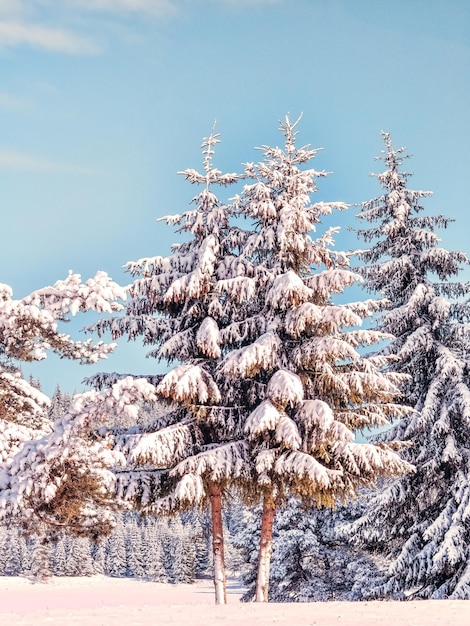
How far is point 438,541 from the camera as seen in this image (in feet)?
56.6

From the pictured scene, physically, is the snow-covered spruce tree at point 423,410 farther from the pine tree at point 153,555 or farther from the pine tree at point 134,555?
the pine tree at point 134,555

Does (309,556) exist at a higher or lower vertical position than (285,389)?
lower

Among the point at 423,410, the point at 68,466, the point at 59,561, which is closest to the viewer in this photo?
the point at 68,466

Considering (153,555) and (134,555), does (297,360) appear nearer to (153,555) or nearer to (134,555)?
(153,555)

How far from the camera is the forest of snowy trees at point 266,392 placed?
11086mm

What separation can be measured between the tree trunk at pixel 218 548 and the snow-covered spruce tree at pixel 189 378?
0.08 ft

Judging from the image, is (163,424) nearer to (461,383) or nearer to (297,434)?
(297,434)

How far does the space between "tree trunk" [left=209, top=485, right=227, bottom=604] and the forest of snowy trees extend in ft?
0.15

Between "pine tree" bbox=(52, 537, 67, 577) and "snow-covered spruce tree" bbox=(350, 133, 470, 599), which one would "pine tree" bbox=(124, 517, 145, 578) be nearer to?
"pine tree" bbox=(52, 537, 67, 577)

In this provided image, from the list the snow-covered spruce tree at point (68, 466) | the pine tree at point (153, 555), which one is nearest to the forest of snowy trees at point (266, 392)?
the snow-covered spruce tree at point (68, 466)

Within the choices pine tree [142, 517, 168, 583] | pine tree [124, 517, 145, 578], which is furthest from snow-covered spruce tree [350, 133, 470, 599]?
pine tree [124, 517, 145, 578]

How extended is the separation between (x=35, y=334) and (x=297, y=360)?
21.5 ft

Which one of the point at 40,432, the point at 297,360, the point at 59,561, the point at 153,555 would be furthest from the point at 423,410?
the point at 59,561

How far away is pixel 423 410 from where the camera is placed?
57.9 feet
